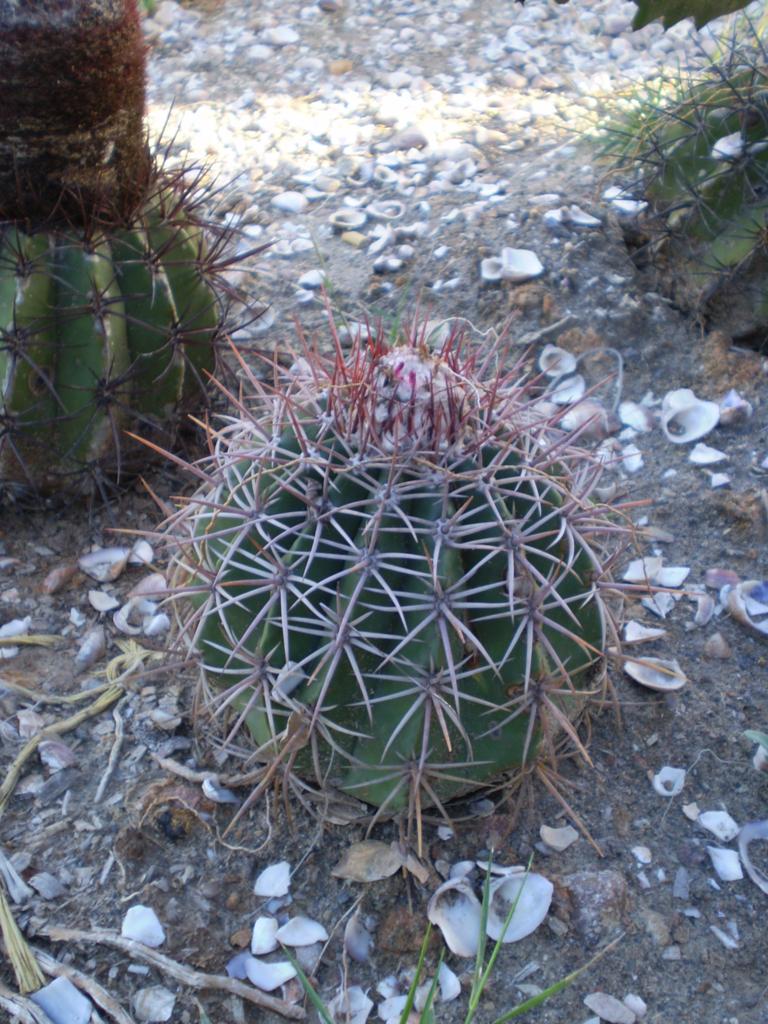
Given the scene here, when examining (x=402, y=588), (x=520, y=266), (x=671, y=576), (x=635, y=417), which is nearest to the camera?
(x=402, y=588)

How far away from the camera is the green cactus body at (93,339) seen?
1699 mm

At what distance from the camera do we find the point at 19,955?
127 cm

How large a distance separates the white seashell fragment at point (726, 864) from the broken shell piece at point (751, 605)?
1.39 ft

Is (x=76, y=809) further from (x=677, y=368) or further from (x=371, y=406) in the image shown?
(x=677, y=368)

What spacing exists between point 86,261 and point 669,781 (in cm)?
121

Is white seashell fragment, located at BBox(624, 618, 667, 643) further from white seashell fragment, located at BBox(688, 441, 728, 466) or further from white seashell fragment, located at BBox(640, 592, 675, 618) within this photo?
white seashell fragment, located at BBox(688, 441, 728, 466)

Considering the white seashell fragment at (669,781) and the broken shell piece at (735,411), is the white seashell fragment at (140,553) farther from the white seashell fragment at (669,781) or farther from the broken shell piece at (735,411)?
the broken shell piece at (735,411)

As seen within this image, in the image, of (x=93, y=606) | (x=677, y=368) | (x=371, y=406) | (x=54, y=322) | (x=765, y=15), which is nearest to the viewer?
(x=371, y=406)

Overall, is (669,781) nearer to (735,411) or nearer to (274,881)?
(274,881)

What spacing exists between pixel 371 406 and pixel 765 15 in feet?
8.86

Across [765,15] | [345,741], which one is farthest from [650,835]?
[765,15]

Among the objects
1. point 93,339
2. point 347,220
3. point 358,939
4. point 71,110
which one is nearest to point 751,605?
point 358,939

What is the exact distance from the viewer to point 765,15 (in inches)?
126

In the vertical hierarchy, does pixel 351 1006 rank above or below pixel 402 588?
below
